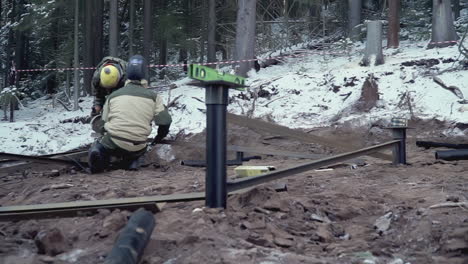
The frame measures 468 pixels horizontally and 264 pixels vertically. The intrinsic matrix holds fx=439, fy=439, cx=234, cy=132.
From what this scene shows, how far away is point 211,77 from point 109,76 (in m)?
4.34

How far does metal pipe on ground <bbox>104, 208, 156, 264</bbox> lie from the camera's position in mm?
1983

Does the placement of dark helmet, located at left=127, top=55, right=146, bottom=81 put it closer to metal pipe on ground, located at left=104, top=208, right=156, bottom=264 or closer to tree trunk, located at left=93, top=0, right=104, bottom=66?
metal pipe on ground, located at left=104, top=208, right=156, bottom=264

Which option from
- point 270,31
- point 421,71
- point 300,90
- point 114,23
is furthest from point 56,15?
point 421,71

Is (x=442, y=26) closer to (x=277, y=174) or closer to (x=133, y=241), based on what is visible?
(x=277, y=174)

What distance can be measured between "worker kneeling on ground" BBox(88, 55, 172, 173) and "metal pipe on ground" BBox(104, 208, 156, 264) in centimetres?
355

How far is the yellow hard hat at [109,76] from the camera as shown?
6.76 m

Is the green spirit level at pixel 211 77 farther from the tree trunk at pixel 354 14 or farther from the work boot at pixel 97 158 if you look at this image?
the tree trunk at pixel 354 14

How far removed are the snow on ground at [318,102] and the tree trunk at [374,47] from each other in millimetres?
302

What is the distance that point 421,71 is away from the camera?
10672 mm

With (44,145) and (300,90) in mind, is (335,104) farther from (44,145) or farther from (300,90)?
(44,145)

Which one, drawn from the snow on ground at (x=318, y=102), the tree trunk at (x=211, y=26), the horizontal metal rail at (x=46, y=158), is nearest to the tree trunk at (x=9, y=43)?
the snow on ground at (x=318, y=102)

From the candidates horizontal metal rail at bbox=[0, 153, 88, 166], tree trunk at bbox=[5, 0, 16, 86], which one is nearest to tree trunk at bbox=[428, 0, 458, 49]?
horizontal metal rail at bbox=[0, 153, 88, 166]

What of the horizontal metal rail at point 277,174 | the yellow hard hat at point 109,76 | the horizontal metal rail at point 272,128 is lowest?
the horizontal metal rail at point 277,174

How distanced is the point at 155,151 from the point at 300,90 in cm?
450
